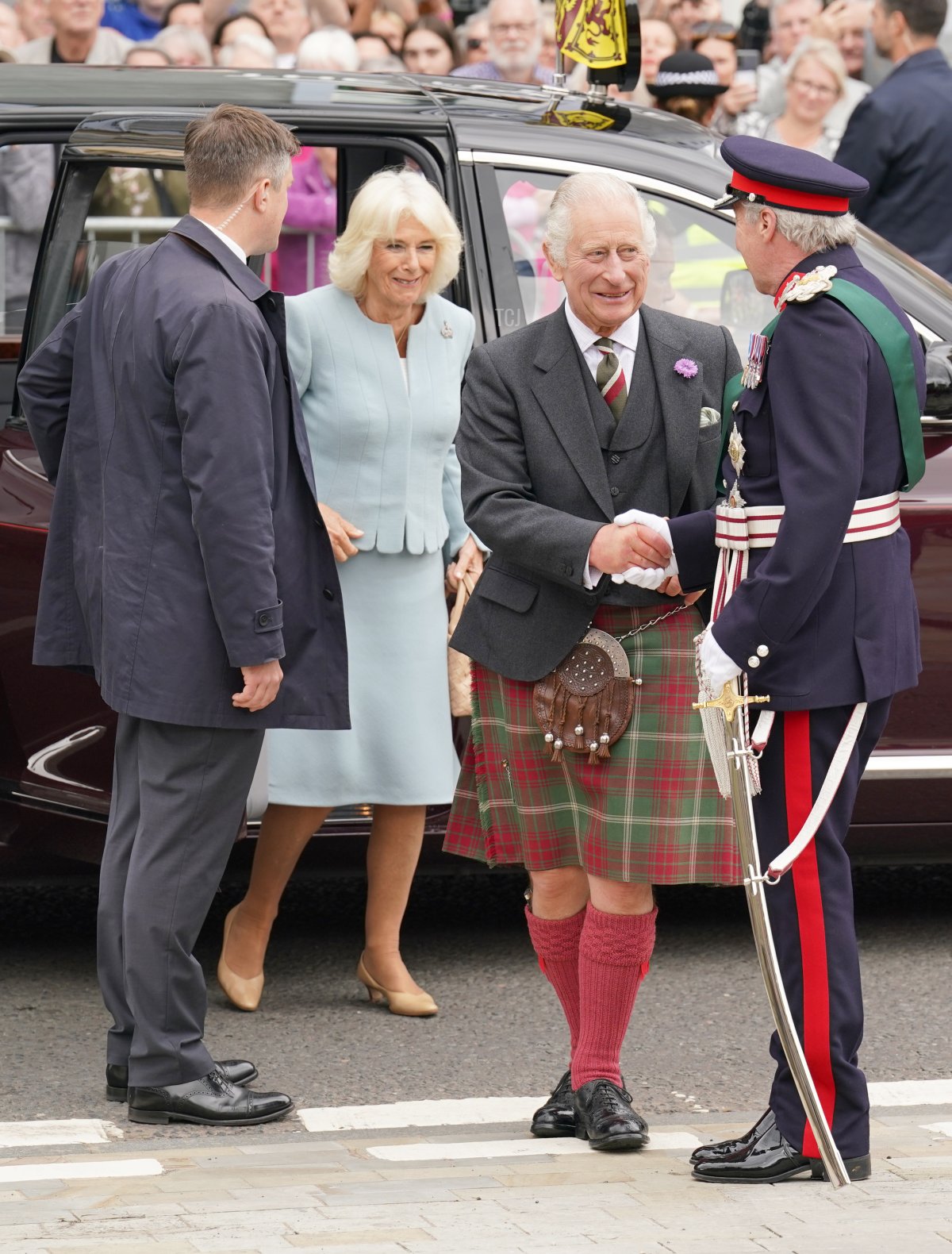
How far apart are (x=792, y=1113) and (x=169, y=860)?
1.27 meters

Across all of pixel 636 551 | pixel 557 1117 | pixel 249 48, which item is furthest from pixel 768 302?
pixel 249 48

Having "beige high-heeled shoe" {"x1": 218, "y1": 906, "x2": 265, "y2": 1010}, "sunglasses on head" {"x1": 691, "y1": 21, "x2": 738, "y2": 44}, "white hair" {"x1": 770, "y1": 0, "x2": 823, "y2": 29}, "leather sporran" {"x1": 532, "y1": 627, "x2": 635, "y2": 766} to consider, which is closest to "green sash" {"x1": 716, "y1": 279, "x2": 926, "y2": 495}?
"leather sporran" {"x1": 532, "y1": 627, "x2": 635, "y2": 766}

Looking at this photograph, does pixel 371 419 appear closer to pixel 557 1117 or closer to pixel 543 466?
pixel 543 466

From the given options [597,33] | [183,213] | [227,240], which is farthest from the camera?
[597,33]

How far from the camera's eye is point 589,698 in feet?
12.4

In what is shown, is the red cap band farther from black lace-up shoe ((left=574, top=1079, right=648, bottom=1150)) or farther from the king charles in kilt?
black lace-up shoe ((left=574, top=1079, right=648, bottom=1150))

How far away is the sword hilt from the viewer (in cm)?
343

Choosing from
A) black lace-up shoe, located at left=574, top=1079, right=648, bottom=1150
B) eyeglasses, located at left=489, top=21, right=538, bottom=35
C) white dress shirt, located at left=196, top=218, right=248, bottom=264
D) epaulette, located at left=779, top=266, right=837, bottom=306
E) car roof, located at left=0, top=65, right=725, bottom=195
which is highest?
eyeglasses, located at left=489, top=21, right=538, bottom=35

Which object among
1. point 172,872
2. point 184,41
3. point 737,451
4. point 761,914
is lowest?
point 172,872

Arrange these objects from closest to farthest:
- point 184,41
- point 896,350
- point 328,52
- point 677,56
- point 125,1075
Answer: point 896,350 < point 125,1075 < point 677,56 < point 328,52 < point 184,41

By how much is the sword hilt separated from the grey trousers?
102cm

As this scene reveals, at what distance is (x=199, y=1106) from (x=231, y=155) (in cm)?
181

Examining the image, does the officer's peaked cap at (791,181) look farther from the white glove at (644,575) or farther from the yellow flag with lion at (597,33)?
the yellow flag with lion at (597,33)

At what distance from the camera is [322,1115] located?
4035mm
